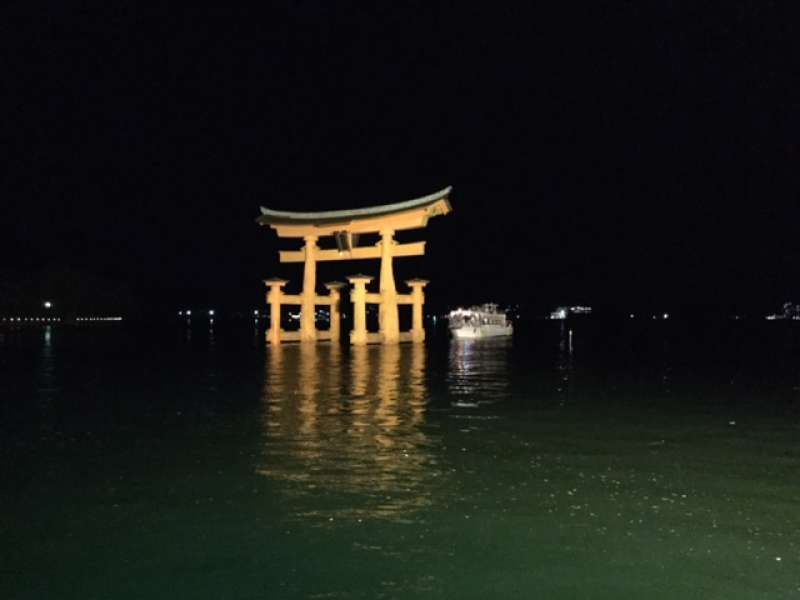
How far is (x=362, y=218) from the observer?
139ft

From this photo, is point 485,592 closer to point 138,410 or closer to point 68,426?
point 68,426

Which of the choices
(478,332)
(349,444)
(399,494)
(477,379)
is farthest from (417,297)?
(399,494)

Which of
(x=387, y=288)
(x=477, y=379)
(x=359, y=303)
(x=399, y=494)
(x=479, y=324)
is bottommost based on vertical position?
(x=399, y=494)

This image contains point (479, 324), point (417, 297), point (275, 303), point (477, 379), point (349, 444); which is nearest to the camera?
point (349, 444)

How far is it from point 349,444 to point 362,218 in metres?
30.0

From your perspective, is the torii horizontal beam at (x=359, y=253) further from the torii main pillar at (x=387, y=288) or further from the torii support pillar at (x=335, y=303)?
the torii support pillar at (x=335, y=303)

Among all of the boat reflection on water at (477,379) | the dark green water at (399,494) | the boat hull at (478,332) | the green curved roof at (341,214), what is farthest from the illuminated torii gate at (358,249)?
the dark green water at (399,494)

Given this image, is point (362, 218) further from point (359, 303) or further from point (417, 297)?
point (417, 297)

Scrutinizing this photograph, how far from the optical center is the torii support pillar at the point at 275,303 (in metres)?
45.6

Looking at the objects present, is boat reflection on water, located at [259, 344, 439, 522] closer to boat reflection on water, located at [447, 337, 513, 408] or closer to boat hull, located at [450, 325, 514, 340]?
boat reflection on water, located at [447, 337, 513, 408]

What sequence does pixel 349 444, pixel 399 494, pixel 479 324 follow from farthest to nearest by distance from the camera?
pixel 479 324
pixel 349 444
pixel 399 494

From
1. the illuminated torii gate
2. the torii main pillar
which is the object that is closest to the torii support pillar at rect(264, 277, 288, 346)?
the illuminated torii gate

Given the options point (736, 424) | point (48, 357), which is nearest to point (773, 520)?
point (736, 424)

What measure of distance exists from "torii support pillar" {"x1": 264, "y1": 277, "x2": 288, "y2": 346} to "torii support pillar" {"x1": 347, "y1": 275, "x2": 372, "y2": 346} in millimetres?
4343
